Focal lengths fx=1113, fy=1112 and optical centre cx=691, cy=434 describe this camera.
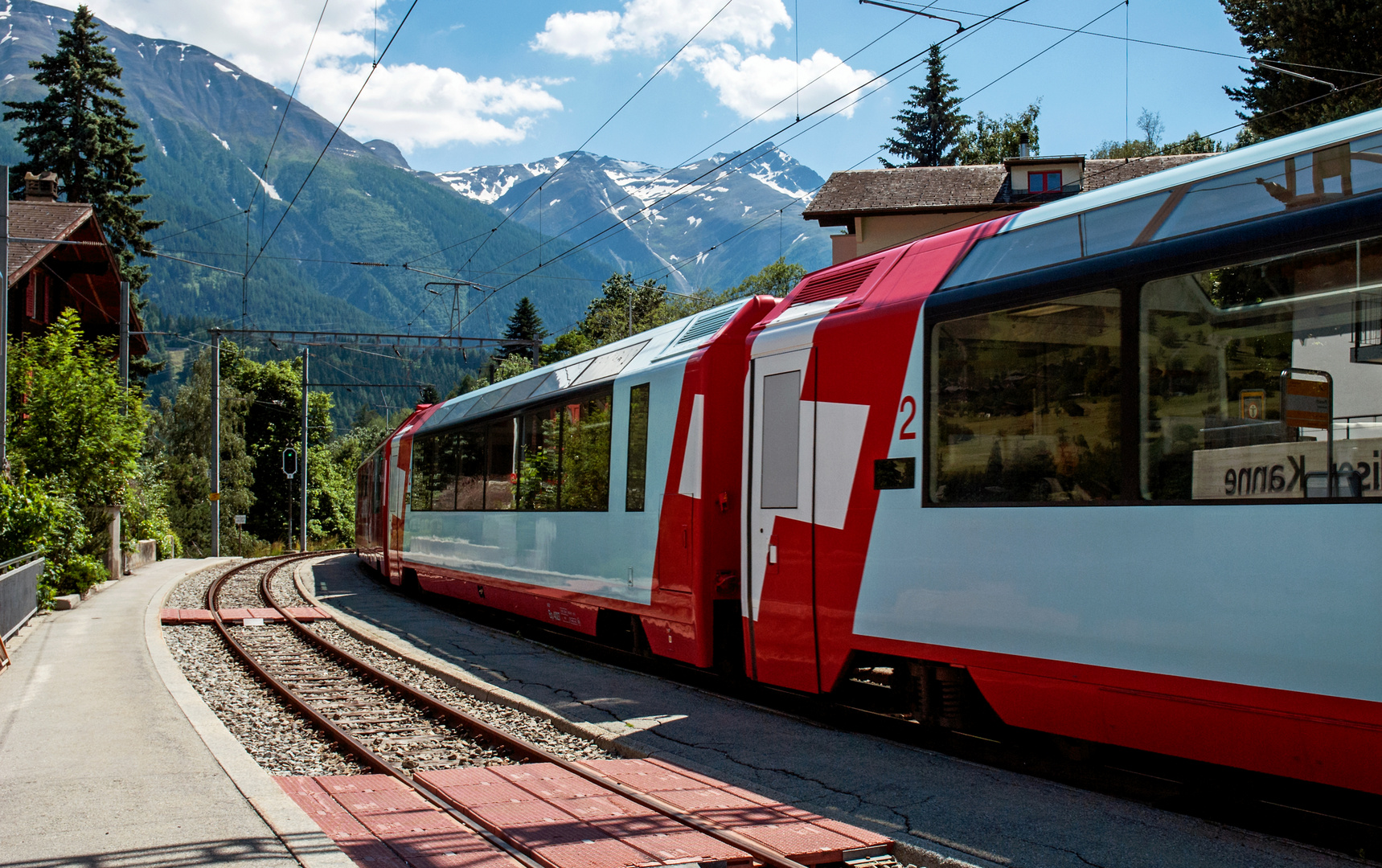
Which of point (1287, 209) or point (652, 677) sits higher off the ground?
point (1287, 209)

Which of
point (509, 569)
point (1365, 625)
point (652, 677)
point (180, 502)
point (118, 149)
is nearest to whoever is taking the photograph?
point (1365, 625)

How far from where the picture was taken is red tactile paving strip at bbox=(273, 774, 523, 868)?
190 inches

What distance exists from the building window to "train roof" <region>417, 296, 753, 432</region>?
18606mm

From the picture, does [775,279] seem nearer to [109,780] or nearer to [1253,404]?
[109,780]

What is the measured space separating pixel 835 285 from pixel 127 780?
216 inches

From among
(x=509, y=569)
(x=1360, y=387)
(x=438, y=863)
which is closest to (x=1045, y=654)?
(x=1360, y=387)

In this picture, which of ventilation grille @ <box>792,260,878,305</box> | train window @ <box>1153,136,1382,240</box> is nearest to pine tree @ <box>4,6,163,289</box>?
ventilation grille @ <box>792,260,878,305</box>

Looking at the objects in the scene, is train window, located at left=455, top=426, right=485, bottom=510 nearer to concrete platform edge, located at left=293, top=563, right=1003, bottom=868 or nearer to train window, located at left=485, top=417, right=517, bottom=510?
train window, located at left=485, top=417, right=517, bottom=510

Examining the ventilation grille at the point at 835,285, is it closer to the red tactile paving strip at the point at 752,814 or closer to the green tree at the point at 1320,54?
the red tactile paving strip at the point at 752,814

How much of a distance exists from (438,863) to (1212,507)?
3.73 meters

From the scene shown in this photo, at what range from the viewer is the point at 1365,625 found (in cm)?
439

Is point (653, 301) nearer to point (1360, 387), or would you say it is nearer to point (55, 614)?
point (55, 614)

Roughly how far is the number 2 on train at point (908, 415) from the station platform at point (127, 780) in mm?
3829

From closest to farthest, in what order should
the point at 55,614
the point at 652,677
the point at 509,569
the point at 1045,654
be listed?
the point at 1045,654
the point at 652,677
the point at 509,569
the point at 55,614
